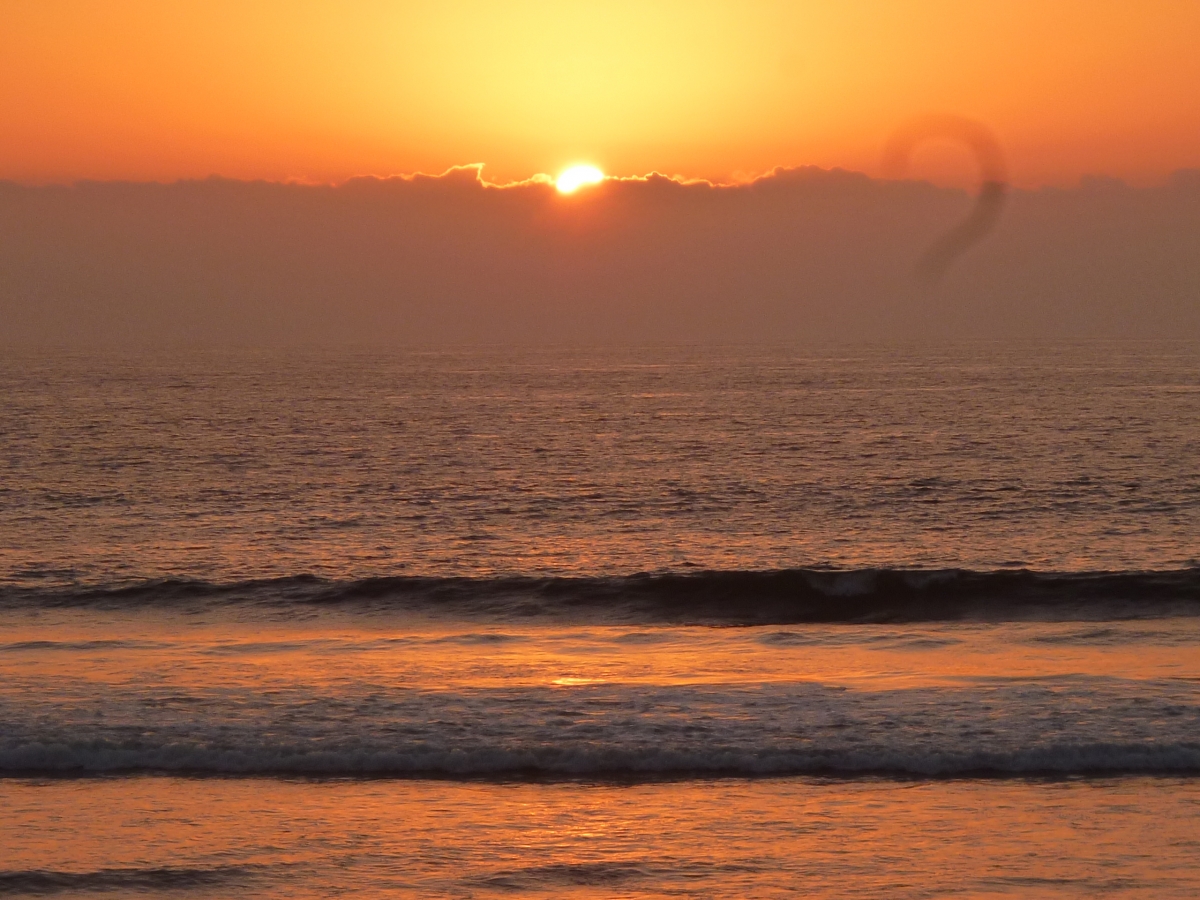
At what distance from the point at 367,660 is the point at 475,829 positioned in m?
9.30

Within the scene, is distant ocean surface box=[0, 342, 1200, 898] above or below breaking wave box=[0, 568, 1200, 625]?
above

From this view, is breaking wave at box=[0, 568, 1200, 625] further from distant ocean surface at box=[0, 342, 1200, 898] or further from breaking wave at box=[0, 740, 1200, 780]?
breaking wave at box=[0, 740, 1200, 780]

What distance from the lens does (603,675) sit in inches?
814

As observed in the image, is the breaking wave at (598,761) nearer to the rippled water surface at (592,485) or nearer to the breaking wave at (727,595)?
the breaking wave at (727,595)

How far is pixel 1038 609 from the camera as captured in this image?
27484mm

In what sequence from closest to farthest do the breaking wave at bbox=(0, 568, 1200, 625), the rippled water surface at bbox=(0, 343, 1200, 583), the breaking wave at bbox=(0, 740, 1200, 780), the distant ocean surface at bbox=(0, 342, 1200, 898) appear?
1. the distant ocean surface at bbox=(0, 342, 1200, 898)
2. the breaking wave at bbox=(0, 740, 1200, 780)
3. the breaking wave at bbox=(0, 568, 1200, 625)
4. the rippled water surface at bbox=(0, 343, 1200, 583)

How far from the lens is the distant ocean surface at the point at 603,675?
1259 centimetres

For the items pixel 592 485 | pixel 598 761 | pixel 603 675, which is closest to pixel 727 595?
pixel 603 675

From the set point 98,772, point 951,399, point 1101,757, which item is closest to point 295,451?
point 98,772

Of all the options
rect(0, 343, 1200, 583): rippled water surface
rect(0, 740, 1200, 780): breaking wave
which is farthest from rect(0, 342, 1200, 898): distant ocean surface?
rect(0, 343, 1200, 583): rippled water surface

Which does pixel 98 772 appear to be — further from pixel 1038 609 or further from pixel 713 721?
pixel 1038 609

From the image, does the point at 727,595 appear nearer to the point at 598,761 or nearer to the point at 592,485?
the point at 598,761

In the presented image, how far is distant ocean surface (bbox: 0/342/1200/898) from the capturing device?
41.3 ft

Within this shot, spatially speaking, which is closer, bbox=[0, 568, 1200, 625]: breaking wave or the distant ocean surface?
the distant ocean surface
